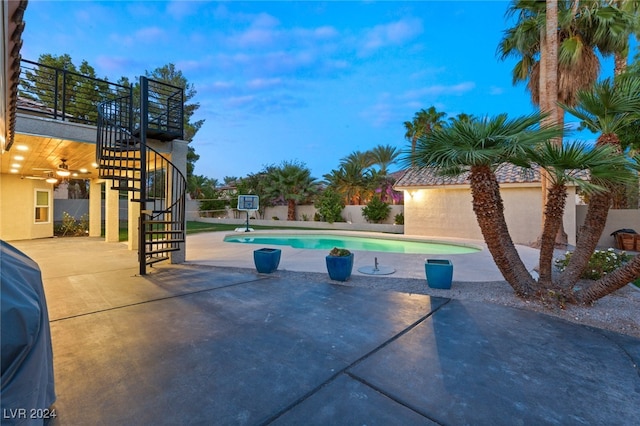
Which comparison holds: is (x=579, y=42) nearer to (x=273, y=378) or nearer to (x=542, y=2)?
(x=542, y=2)

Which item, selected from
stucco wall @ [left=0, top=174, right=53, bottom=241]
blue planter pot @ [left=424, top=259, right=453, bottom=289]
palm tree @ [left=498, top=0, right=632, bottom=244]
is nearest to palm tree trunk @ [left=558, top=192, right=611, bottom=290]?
blue planter pot @ [left=424, top=259, right=453, bottom=289]

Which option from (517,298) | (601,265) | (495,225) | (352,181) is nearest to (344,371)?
(495,225)

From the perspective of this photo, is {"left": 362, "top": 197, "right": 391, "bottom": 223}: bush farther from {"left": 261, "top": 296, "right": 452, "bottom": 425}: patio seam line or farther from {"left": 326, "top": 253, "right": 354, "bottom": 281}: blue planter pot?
{"left": 261, "top": 296, "right": 452, "bottom": 425}: patio seam line

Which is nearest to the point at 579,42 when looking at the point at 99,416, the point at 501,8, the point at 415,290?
the point at 501,8

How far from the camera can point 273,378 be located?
247 centimetres

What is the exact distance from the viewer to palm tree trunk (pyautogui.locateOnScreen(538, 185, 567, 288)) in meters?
4.27

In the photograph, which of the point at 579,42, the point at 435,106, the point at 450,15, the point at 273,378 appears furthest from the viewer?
the point at 435,106

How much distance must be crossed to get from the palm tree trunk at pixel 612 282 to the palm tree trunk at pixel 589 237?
0.65 feet

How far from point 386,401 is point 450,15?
1833 cm

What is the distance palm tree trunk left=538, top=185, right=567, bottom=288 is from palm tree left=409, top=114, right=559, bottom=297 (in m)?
0.24

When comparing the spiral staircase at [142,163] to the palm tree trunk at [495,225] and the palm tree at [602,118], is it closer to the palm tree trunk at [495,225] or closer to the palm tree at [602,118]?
the palm tree trunk at [495,225]

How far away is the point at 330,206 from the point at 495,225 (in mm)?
14783

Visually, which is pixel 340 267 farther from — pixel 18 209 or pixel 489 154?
pixel 18 209

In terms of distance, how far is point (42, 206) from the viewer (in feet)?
41.4
